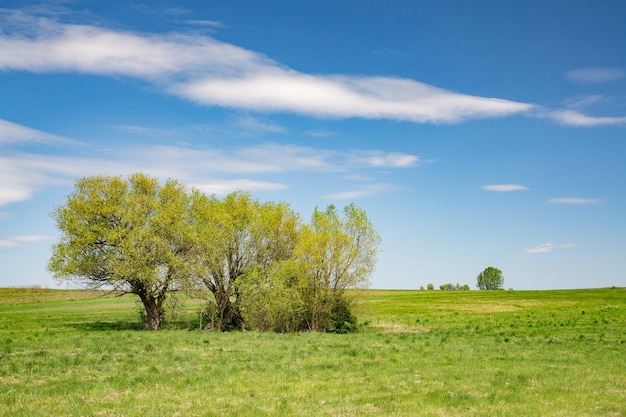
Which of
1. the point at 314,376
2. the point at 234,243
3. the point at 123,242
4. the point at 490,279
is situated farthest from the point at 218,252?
the point at 490,279

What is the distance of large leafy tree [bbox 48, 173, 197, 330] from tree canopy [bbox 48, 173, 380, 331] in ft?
0.26

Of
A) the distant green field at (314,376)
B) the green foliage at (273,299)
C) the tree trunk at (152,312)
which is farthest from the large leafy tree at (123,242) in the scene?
the distant green field at (314,376)

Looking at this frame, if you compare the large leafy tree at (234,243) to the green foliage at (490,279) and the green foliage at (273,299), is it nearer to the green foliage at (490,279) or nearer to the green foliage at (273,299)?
the green foliage at (273,299)

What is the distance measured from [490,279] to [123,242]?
14800 centimetres

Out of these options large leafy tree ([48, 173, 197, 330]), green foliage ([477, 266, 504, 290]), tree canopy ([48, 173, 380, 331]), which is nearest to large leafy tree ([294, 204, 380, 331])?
tree canopy ([48, 173, 380, 331])

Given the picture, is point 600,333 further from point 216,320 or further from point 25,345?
point 25,345

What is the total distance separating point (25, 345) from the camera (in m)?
29.8

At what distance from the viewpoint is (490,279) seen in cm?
17150

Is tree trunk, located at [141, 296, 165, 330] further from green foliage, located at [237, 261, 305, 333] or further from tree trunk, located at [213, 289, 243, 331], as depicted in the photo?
green foliage, located at [237, 261, 305, 333]

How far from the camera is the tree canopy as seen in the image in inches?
1543

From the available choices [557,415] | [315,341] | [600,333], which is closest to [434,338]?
[315,341]

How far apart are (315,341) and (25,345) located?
51.9 feet

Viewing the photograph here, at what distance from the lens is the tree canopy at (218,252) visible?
39.2 m

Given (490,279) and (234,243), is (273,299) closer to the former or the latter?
(234,243)
